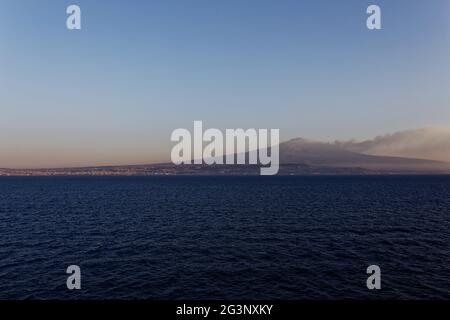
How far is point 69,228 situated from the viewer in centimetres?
6247

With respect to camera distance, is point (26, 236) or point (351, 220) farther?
point (351, 220)

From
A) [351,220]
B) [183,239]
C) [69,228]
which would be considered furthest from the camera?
[351,220]

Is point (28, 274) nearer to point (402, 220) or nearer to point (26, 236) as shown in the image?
point (26, 236)

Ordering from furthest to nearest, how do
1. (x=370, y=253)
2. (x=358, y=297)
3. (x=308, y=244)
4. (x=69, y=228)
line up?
(x=69, y=228) → (x=308, y=244) → (x=370, y=253) → (x=358, y=297)

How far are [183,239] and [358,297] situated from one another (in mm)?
30474

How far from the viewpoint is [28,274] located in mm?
36656
